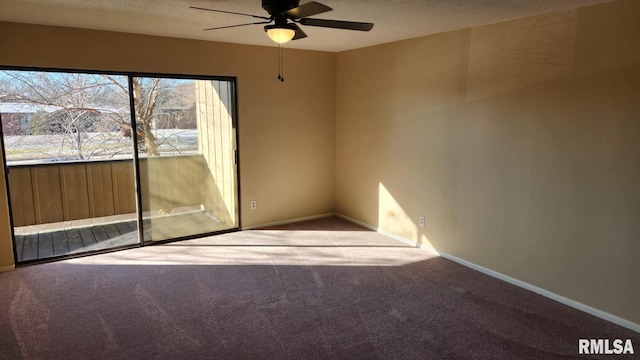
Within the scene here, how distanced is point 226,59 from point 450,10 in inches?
108

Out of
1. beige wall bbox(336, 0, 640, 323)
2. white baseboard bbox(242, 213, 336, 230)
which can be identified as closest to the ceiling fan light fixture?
beige wall bbox(336, 0, 640, 323)

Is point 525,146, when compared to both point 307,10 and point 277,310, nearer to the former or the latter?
point 307,10

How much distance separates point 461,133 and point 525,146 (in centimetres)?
66

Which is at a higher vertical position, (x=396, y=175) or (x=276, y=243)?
(x=396, y=175)

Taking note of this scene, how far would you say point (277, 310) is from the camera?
10.5 feet

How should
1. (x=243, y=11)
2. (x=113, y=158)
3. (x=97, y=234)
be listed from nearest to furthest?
(x=243, y=11) < (x=113, y=158) < (x=97, y=234)

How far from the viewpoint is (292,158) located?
5523 mm

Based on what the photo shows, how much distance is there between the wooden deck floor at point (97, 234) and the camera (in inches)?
167

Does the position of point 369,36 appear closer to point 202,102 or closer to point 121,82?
point 202,102

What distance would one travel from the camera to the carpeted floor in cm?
270

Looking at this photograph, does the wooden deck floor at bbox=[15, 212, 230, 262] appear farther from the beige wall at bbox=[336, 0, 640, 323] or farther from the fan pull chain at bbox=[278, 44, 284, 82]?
the beige wall at bbox=[336, 0, 640, 323]

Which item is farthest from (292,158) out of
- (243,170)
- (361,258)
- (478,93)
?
(478,93)

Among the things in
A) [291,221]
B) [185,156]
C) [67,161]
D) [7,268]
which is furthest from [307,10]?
[7,268]

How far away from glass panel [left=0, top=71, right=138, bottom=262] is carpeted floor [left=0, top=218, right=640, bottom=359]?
398 mm
